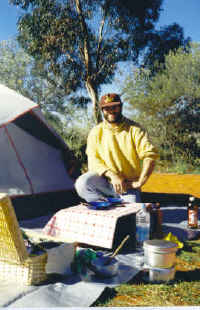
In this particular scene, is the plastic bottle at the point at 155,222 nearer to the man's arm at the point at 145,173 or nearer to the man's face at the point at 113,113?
the man's arm at the point at 145,173

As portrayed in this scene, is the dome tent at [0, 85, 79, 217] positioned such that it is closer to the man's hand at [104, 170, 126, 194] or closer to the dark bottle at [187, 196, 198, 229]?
the man's hand at [104, 170, 126, 194]

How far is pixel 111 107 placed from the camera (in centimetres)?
318

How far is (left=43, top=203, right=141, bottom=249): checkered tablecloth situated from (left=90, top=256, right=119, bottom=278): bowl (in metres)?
0.36

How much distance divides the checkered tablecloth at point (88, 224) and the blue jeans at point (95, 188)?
45 cm

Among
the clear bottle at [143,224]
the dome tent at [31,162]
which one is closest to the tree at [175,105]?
the dome tent at [31,162]

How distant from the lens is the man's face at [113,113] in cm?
319

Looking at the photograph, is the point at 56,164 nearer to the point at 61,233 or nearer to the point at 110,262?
the point at 61,233

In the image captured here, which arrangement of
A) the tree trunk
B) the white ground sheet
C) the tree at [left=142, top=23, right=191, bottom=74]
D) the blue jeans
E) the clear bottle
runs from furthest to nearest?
1. the tree at [left=142, top=23, right=191, bottom=74]
2. the tree trunk
3. the blue jeans
4. the clear bottle
5. the white ground sheet

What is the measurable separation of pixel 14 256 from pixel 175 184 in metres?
4.20

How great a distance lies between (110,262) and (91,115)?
8.06 metres

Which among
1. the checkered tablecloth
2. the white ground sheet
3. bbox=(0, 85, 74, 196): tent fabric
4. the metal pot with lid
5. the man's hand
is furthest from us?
bbox=(0, 85, 74, 196): tent fabric

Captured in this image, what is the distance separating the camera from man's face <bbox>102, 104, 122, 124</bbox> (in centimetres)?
319

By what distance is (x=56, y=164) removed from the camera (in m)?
4.25

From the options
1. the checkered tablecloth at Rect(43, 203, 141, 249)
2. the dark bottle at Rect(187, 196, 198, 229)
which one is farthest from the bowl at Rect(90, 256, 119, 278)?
the dark bottle at Rect(187, 196, 198, 229)
